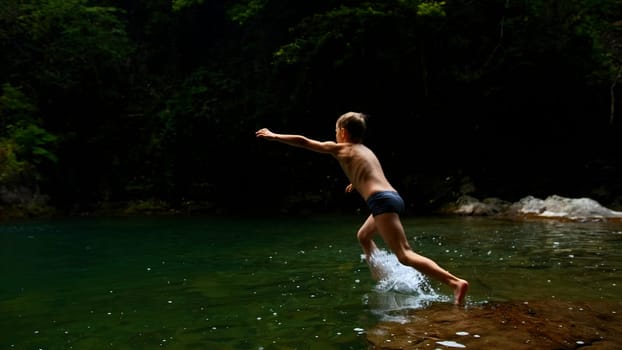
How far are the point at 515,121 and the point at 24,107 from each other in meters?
18.3

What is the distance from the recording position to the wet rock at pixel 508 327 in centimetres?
375

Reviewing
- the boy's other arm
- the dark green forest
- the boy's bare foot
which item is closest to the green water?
the boy's bare foot

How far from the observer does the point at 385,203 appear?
5.11 m

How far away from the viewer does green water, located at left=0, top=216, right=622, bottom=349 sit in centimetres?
442

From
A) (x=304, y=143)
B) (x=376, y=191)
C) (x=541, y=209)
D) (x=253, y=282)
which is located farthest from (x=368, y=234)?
(x=541, y=209)

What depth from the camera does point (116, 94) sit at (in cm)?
2422

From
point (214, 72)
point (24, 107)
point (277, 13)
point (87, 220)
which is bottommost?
point (87, 220)

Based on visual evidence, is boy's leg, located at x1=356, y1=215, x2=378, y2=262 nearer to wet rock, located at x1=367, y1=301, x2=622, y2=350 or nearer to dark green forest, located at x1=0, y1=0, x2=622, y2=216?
wet rock, located at x1=367, y1=301, x2=622, y2=350

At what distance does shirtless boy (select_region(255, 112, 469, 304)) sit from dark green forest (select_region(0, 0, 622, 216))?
490 inches

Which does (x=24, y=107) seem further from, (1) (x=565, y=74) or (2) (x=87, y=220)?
(1) (x=565, y=74)

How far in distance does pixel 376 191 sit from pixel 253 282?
2.19 metres

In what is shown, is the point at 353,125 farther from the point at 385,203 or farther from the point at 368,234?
the point at 368,234

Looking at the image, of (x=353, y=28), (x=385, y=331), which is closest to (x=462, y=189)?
(x=353, y=28)

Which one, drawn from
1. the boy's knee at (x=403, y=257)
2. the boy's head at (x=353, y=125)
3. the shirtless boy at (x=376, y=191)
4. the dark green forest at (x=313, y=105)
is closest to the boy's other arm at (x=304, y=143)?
the shirtless boy at (x=376, y=191)
